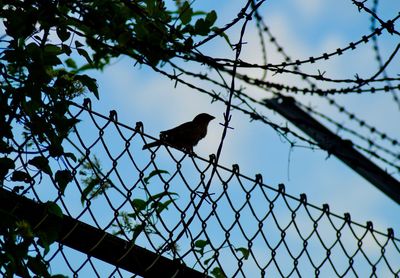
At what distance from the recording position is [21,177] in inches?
90.9

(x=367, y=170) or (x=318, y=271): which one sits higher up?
(x=367, y=170)

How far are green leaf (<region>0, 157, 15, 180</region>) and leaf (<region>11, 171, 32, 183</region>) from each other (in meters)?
0.02

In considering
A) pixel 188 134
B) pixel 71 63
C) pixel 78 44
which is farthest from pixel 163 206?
pixel 188 134

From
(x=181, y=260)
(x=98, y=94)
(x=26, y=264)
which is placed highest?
(x=98, y=94)

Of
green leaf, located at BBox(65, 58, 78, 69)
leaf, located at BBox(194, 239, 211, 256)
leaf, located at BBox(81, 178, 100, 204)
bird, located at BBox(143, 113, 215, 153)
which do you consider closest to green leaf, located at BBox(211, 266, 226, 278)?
leaf, located at BBox(194, 239, 211, 256)

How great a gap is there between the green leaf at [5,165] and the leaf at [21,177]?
0.02 m

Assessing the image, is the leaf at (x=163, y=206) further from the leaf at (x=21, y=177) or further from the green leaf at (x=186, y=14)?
the green leaf at (x=186, y=14)

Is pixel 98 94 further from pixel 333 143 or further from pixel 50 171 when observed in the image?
pixel 333 143

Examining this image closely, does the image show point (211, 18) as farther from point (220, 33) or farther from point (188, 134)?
point (188, 134)

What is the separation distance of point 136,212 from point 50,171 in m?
0.36

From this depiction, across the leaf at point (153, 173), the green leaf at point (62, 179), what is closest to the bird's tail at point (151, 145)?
the leaf at point (153, 173)

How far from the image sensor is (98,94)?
258 cm

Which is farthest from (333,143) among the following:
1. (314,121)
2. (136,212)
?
(136,212)

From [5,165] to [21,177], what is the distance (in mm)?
60
